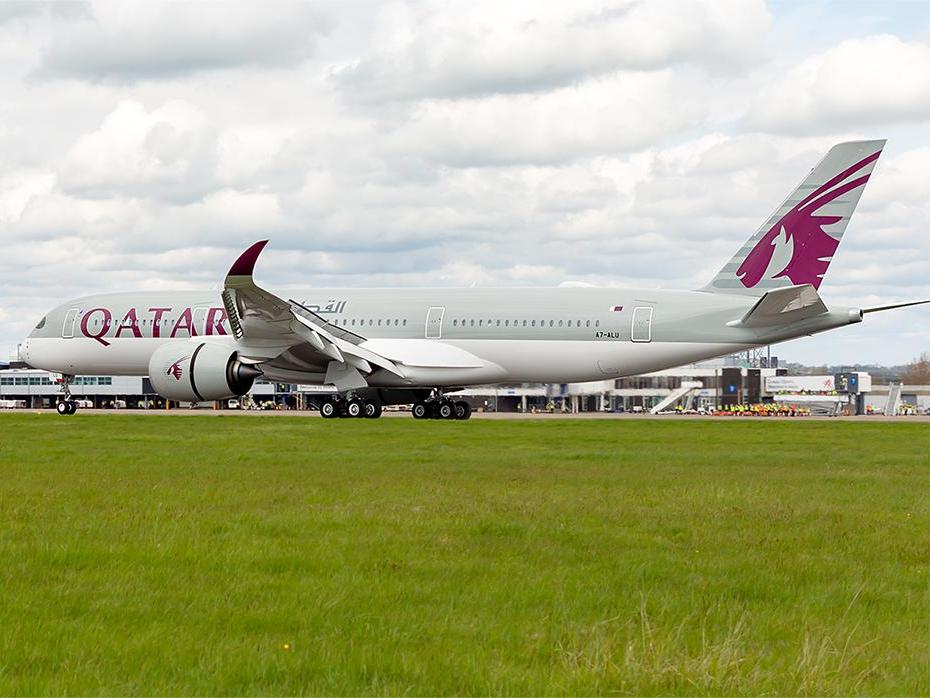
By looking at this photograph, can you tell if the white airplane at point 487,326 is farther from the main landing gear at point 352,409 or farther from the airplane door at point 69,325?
the airplane door at point 69,325

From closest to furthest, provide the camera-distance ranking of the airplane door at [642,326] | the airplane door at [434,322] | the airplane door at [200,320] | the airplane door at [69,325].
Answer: the airplane door at [642,326] → the airplane door at [434,322] → the airplane door at [200,320] → the airplane door at [69,325]

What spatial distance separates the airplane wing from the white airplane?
49 mm

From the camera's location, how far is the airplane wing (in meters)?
39.6

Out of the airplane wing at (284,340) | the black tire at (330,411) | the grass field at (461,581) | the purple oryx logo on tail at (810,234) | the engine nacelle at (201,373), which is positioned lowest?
the grass field at (461,581)

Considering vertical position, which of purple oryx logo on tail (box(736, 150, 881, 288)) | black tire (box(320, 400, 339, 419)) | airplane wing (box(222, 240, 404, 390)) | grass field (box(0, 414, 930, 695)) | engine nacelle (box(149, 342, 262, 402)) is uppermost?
purple oryx logo on tail (box(736, 150, 881, 288))

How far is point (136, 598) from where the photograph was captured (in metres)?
8.91

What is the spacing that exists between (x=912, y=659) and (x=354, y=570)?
176 inches

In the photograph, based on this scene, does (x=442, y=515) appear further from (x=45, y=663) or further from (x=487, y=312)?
(x=487, y=312)

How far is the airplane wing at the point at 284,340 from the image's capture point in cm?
3956

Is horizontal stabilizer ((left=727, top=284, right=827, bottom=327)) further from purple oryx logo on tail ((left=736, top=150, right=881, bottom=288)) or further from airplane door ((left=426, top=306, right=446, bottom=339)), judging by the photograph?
airplane door ((left=426, top=306, right=446, bottom=339))

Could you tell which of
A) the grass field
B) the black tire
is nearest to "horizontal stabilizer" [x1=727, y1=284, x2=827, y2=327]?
the black tire

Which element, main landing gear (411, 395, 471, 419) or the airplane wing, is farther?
main landing gear (411, 395, 471, 419)

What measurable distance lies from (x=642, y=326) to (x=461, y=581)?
106 ft

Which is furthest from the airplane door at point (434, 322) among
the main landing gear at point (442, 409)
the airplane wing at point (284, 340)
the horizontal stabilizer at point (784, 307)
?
the horizontal stabilizer at point (784, 307)
